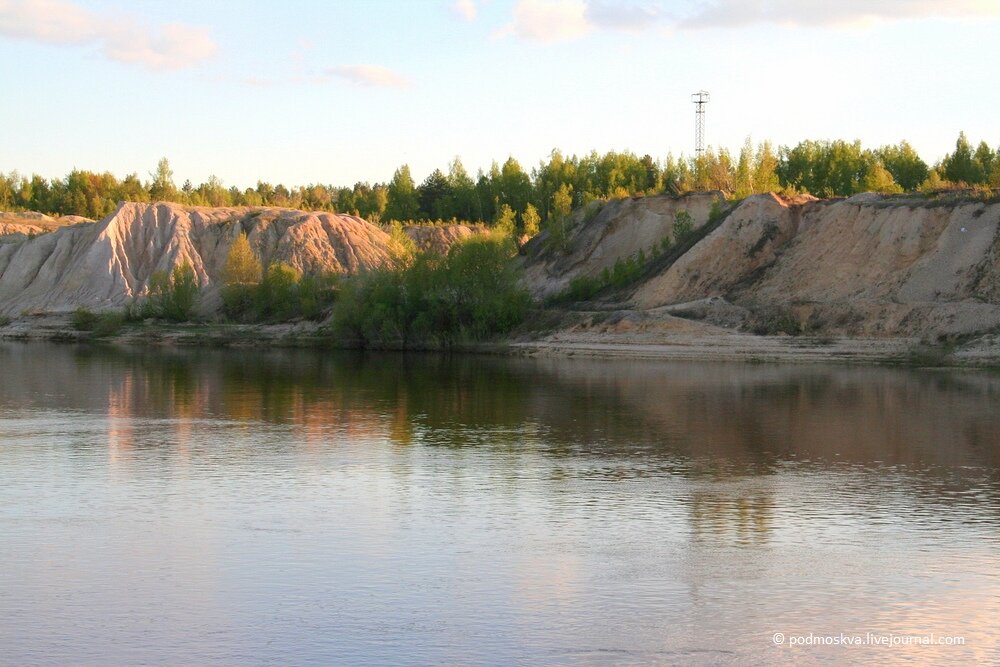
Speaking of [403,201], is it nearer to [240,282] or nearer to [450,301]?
[240,282]

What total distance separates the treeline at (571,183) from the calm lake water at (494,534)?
4724 cm

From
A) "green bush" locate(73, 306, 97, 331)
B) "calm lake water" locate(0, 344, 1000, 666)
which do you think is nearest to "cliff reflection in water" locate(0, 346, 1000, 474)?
"calm lake water" locate(0, 344, 1000, 666)

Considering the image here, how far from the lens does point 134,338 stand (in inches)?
2896

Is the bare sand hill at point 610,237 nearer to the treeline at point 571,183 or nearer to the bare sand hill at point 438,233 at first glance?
the treeline at point 571,183

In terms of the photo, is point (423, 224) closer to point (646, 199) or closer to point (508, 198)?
point (508, 198)

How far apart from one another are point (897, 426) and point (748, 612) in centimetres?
1664

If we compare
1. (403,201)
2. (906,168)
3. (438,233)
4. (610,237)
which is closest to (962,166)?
(906,168)

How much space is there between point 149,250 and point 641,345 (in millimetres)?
53190

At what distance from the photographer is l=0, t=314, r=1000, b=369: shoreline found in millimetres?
49031

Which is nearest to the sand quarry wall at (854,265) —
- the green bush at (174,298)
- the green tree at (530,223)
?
the green tree at (530,223)

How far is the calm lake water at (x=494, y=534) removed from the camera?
10.9 m

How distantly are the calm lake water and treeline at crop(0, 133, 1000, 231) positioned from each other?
1860 inches

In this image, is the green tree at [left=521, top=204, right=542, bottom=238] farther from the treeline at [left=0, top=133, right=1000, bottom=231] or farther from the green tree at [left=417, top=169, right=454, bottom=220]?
the green tree at [left=417, top=169, right=454, bottom=220]

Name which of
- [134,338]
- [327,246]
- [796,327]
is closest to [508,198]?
[327,246]
